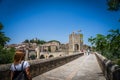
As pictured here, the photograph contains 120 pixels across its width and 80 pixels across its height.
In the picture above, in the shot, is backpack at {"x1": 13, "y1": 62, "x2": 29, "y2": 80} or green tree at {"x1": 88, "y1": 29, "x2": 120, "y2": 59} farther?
green tree at {"x1": 88, "y1": 29, "x2": 120, "y2": 59}

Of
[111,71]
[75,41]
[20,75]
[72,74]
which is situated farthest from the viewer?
[75,41]

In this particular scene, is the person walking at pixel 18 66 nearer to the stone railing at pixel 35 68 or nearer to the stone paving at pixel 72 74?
the stone railing at pixel 35 68

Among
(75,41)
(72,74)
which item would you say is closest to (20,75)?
(72,74)

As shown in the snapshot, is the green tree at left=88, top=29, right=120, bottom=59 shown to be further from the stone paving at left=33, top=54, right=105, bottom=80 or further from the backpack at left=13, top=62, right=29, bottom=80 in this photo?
the backpack at left=13, top=62, right=29, bottom=80

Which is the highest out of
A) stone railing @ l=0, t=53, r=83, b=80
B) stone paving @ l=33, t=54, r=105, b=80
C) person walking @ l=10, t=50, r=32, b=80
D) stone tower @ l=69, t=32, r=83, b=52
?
stone tower @ l=69, t=32, r=83, b=52

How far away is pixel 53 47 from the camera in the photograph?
10844 centimetres

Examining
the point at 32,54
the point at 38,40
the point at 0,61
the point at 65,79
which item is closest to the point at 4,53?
the point at 0,61

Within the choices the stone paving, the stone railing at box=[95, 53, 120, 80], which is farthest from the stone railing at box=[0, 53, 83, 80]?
the stone railing at box=[95, 53, 120, 80]

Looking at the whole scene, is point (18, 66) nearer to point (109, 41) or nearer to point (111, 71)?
point (111, 71)

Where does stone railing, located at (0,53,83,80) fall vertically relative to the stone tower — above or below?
below

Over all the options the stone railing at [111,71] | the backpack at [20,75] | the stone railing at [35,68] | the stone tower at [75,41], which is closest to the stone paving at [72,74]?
the stone railing at [35,68]

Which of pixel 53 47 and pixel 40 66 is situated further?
pixel 53 47

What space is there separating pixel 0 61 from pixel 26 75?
43.5m

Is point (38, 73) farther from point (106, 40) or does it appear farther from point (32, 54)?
point (32, 54)
